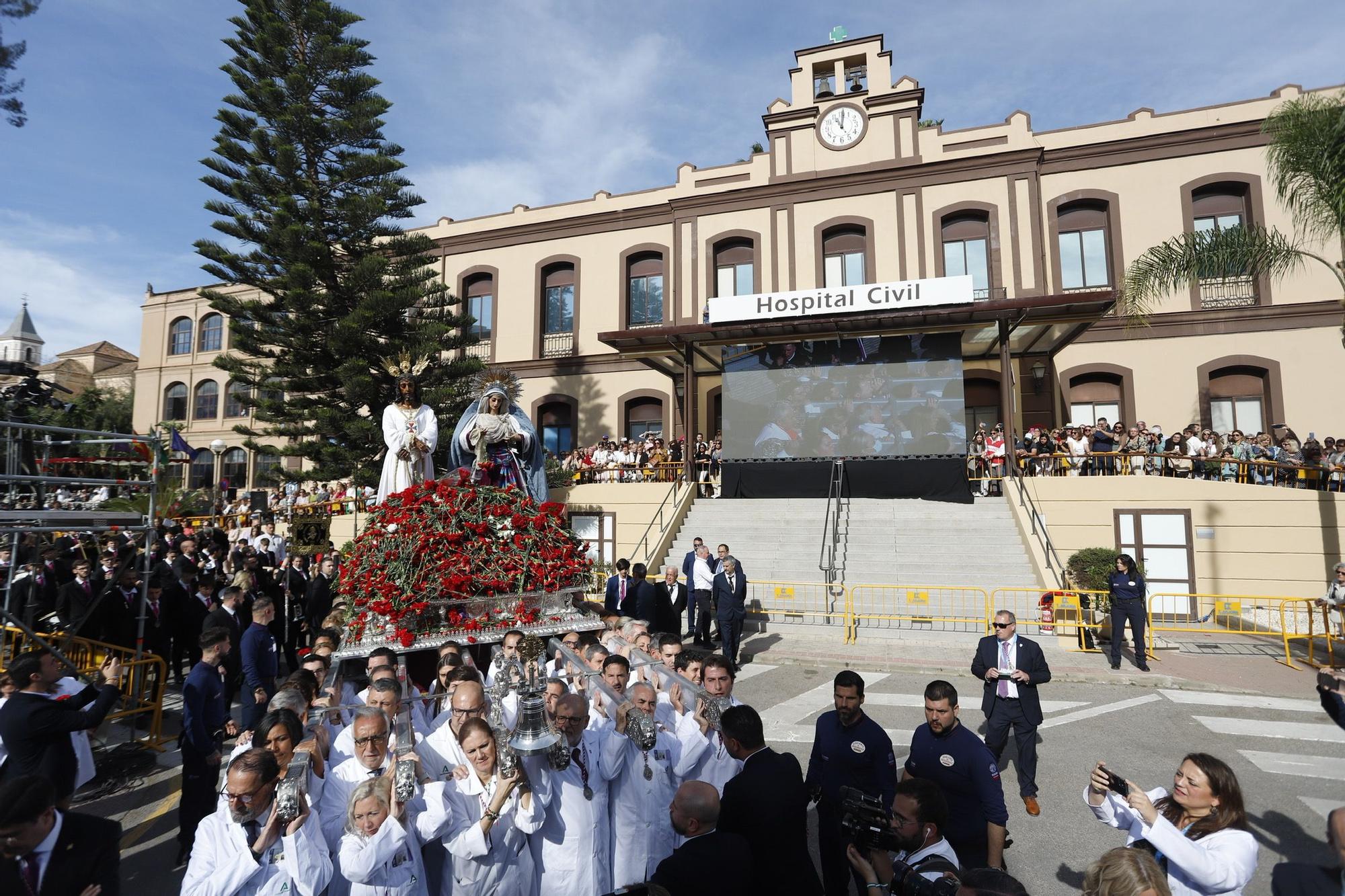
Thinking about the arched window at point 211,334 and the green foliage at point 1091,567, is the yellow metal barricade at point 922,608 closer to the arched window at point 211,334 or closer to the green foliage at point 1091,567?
the green foliage at point 1091,567

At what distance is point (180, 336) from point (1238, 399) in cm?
4260

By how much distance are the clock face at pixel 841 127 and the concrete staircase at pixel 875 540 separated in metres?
11.2

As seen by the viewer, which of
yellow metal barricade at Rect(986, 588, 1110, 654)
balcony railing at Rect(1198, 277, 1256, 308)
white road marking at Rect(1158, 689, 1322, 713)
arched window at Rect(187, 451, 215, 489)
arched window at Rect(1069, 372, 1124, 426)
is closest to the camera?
white road marking at Rect(1158, 689, 1322, 713)

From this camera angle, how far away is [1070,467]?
15938 mm

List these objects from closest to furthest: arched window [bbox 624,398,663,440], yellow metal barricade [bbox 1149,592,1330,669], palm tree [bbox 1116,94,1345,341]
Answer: palm tree [bbox 1116,94,1345,341] < yellow metal barricade [bbox 1149,592,1330,669] < arched window [bbox 624,398,663,440]

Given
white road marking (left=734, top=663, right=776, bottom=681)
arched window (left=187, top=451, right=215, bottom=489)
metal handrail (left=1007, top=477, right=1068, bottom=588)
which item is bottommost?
white road marking (left=734, top=663, right=776, bottom=681)

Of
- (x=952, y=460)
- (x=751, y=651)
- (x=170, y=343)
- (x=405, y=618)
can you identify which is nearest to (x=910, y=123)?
(x=952, y=460)

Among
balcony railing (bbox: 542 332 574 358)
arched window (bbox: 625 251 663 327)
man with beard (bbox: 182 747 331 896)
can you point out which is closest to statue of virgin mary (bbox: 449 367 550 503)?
man with beard (bbox: 182 747 331 896)

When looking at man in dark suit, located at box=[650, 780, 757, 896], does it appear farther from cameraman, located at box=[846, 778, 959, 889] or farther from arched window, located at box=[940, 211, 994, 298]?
arched window, located at box=[940, 211, 994, 298]

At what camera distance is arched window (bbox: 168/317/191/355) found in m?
35.3

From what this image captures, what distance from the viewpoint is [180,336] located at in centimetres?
3553

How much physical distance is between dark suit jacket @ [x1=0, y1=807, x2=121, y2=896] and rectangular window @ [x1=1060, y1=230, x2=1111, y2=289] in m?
21.7

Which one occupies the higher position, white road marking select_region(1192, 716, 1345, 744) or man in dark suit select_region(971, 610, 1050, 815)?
man in dark suit select_region(971, 610, 1050, 815)

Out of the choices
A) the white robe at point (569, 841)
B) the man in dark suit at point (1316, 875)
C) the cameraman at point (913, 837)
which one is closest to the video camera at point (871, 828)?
the cameraman at point (913, 837)
